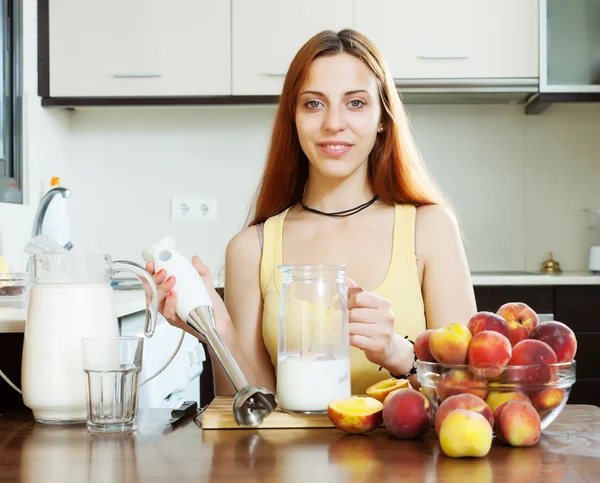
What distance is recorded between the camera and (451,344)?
31.2 inches

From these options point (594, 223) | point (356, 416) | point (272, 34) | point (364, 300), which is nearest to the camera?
point (356, 416)

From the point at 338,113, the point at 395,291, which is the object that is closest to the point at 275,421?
the point at 395,291

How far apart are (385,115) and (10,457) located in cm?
97

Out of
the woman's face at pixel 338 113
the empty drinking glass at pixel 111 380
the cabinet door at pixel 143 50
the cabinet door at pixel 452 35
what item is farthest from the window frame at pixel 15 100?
the empty drinking glass at pixel 111 380

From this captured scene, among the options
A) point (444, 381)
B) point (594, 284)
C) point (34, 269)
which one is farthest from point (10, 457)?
point (594, 284)

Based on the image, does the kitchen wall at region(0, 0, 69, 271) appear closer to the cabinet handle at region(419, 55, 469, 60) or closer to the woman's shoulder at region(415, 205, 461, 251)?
the cabinet handle at region(419, 55, 469, 60)

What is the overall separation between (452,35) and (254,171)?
886mm

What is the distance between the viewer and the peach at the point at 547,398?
2.56ft

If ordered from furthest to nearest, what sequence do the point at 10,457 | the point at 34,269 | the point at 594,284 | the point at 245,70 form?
the point at 245,70, the point at 594,284, the point at 34,269, the point at 10,457

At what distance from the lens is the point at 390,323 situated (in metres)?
0.97

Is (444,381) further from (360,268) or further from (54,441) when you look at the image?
(360,268)

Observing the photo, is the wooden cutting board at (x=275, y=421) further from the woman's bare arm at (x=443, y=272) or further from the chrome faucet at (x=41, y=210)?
the chrome faucet at (x=41, y=210)

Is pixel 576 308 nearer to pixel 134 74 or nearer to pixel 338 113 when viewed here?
pixel 338 113

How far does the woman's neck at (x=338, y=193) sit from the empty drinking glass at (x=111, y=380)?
73cm
